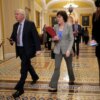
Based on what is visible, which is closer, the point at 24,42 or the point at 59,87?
the point at 24,42

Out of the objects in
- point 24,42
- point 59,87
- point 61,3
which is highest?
point 61,3

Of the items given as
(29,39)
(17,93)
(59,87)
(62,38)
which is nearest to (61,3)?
(59,87)

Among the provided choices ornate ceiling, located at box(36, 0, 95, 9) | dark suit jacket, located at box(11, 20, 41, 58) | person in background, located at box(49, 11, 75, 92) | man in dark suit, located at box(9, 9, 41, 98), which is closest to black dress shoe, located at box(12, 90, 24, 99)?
man in dark suit, located at box(9, 9, 41, 98)

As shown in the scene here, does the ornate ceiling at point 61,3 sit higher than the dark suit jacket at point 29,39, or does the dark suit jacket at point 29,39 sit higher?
the ornate ceiling at point 61,3

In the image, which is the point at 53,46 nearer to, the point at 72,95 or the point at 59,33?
the point at 59,33

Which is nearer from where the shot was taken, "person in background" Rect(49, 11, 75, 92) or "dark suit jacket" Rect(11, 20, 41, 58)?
"dark suit jacket" Rect(11, 20, 41, 58)

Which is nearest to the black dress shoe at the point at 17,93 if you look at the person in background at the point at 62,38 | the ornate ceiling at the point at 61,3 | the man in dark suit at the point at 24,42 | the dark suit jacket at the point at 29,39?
the man in dark suit at the point at 24,42

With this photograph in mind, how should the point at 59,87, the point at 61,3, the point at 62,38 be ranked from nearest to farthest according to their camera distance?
the point at 62,38 → the point at 59,87 → the point at 61,3

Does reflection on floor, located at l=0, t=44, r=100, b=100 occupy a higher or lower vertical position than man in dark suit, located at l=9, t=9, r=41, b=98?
lower

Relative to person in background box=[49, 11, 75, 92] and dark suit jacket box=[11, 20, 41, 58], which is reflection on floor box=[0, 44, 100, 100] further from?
dark suit jacket box=[11, 20, 41, 58]

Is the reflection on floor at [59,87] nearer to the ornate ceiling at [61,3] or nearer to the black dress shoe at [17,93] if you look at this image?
the black dress shoe at [17,93]

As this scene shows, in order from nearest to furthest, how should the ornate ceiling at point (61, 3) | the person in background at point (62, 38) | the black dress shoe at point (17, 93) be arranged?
the black dress shoe at point (17, 93) < the person in background at point (62, 38) < the ornate ceiling at point (61, 3)

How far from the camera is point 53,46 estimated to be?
16.5 feet

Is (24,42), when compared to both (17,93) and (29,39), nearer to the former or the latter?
(29,39)
